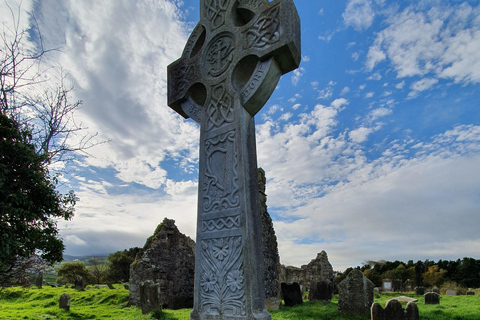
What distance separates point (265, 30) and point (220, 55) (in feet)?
2.37

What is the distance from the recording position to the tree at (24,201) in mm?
5719

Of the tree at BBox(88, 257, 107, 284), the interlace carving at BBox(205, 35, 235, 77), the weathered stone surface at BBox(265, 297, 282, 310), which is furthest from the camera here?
the tree at BBox(88, 257, 107, 284)

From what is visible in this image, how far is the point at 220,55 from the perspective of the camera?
156 inches

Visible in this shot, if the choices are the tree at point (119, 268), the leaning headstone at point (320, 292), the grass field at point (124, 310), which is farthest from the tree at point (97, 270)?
the leaning headstone at point (320, 292)

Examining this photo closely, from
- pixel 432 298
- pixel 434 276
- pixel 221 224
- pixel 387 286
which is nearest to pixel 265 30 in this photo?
pixel 221 224

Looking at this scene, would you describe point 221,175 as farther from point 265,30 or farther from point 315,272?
point 315,272

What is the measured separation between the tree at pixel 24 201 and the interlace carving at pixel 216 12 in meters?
4.71

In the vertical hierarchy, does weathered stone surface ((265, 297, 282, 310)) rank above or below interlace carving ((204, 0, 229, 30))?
below

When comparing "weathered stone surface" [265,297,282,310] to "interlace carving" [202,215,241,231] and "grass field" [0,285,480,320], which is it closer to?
"grass field" [0,285,480,320]

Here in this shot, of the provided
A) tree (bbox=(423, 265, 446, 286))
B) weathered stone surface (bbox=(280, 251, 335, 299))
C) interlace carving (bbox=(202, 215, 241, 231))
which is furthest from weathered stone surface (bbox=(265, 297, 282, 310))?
tree (bbox=(423, 265, 446, 286))

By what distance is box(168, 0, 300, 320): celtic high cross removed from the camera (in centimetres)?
294

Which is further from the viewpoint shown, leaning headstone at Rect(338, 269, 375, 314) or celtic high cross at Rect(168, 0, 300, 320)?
leaning headstone at Rect(338, 269, 375, 314)

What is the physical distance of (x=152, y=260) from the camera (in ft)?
47.7

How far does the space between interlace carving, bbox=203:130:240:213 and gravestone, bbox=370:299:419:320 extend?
19.2ft
